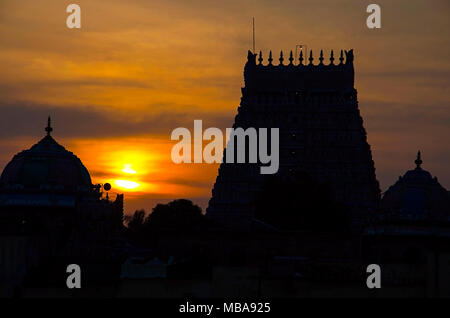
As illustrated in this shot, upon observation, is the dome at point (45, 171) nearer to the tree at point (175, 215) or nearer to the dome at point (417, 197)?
the dome at point (417, 197)

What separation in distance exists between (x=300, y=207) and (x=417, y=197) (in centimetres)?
4532

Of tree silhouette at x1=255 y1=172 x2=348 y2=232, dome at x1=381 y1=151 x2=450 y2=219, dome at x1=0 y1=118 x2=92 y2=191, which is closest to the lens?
dome at x1=381 y1=151 x2=450 y2=219

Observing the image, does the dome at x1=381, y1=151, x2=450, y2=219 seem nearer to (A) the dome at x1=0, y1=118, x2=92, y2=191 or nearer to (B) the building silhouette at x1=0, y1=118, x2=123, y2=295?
(B) the building silhouette at x1=0, y1=118, x2=123, y2=295

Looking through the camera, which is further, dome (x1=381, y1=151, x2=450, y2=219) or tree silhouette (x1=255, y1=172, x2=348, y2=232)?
tree silhouette (x1=255, y1=172, x2=348, y2=232)

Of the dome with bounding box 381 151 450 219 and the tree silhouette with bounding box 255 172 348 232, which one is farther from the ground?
the tree silhouette with bounding box 255 172 348 232

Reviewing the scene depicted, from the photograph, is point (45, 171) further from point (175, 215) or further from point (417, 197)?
point (175, 215)

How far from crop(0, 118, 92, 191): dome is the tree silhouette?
1415 inches

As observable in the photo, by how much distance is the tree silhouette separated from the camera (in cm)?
15200

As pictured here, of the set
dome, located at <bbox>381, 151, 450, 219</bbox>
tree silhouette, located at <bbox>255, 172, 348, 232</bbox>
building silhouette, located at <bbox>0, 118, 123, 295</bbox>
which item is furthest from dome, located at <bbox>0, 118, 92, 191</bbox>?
tree silhouette, located at <bbox>255, 172, 348, 232</bbox>

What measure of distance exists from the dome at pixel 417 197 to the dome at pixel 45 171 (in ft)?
68.6

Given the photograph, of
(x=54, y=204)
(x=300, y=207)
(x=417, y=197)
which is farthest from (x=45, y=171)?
(x=300, y=207)

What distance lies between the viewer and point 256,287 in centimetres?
9338

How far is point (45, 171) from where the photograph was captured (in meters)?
116
